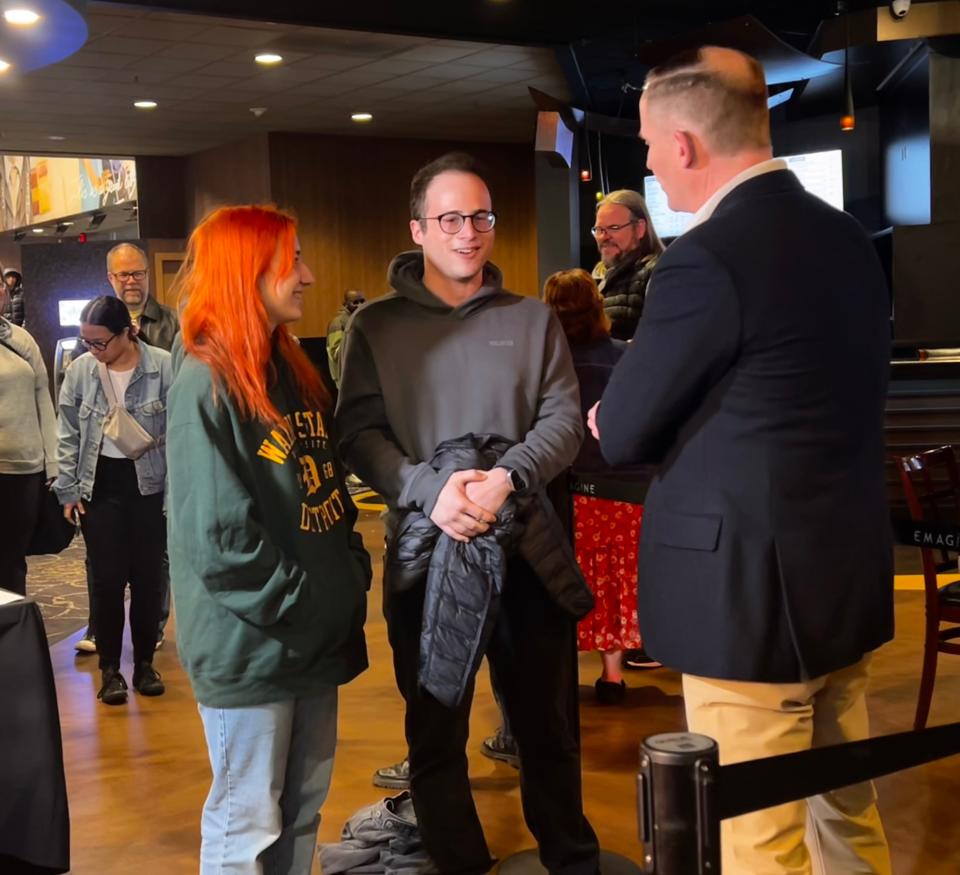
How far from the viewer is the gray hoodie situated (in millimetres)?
2350

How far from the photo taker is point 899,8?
7.78 meters

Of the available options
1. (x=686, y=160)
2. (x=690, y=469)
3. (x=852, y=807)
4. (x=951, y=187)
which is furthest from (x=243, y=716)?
(x=951, y=187)

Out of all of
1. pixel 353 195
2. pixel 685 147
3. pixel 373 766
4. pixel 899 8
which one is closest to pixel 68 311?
pixel 353 195

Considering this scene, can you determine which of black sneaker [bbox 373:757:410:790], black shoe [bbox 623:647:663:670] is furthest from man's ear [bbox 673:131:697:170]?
black shoe [bbox 623:647:663:670]

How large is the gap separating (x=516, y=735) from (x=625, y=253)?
2.32 meters

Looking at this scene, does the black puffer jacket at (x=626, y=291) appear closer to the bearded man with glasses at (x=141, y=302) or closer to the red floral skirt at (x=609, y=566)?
the red floral skirt at (x=609, y=566)

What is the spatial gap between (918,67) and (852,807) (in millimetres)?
8150

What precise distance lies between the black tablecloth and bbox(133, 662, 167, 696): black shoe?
6.83 feet

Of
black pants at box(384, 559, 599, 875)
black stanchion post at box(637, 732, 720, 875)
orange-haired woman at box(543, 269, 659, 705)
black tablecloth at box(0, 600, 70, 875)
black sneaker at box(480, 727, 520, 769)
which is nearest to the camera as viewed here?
black stanchion post at box(637, 732, 720, 875)

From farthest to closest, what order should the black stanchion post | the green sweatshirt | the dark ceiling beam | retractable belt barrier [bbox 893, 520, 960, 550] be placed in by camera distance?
the dark ceiling beam, retractable belt barrier [bbox 893, 520, 960, 550], the green sweatshirt, the black stanchion post

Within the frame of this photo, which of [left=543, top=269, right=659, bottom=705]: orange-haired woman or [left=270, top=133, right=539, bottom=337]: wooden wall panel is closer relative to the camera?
[left=543, top=269, right=659, bottom=705]: orange-haired woman

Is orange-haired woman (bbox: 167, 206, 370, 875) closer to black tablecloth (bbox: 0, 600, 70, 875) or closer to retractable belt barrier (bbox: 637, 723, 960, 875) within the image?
black tablecloth (bbox: 0, 600, 70, 875)

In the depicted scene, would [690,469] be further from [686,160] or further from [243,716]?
[243,716]

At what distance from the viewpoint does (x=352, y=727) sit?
3.90 meters
